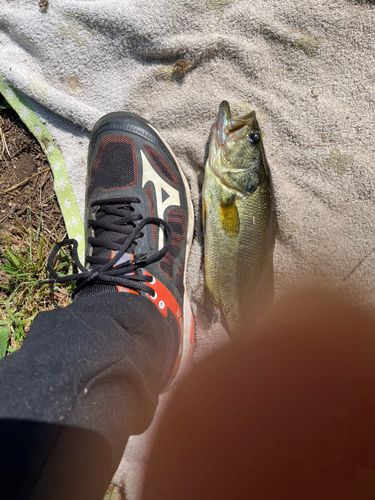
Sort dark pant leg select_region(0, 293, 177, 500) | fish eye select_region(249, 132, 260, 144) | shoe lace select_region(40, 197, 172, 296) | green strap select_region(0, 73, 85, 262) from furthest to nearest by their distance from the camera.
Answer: green strap select_region(0, 73, 85, 262)
fish eye select_region(249, 132, 260, 144)
shoe lace select_region(40, 197, 172, 296)
dark pant leg select_region(0, 293, 177, 500)

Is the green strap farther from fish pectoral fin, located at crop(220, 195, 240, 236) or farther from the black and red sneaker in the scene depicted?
fish pectoral fin, located at crop(220, 195, 240, 236)

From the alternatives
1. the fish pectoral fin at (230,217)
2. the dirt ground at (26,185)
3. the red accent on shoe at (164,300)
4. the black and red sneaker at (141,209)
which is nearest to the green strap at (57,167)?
the dirt ground at (26,185)

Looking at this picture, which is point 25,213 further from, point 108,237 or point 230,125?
point 230,125

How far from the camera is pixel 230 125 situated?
6.17 ft

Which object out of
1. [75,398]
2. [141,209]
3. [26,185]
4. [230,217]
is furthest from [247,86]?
[75,398]

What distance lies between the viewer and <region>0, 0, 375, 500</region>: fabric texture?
6.64 feet

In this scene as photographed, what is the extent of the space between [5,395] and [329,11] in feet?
8.50

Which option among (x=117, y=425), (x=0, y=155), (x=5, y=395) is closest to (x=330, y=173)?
(x=117, y=425)

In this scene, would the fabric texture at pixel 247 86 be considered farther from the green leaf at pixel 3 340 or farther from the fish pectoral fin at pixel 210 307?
the green leaf at pixel 3 340

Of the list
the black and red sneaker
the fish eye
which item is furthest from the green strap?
the fish eye

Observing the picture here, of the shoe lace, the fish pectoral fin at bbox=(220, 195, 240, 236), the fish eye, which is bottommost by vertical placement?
the shoe lace

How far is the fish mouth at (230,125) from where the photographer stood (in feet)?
6.09

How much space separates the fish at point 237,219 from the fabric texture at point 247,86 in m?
0.17

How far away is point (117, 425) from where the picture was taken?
1.28 metres
